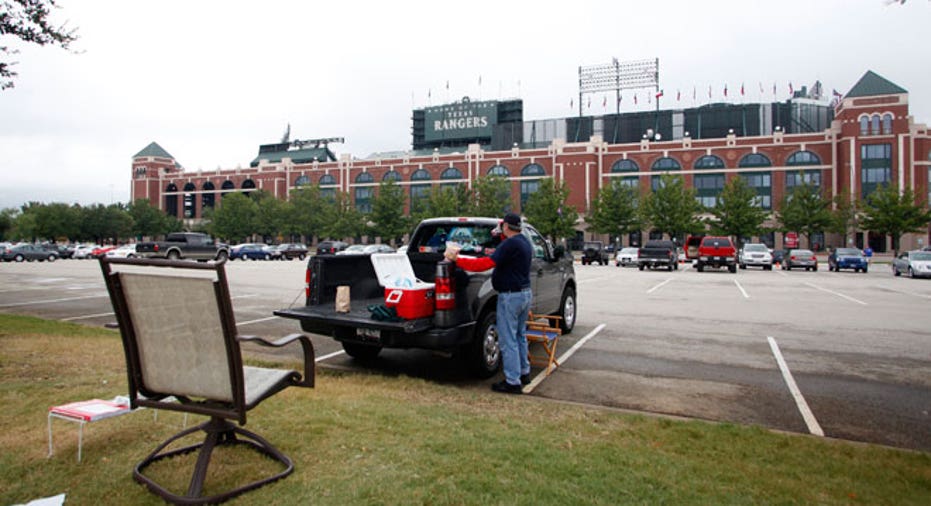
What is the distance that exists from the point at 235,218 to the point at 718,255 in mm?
68759

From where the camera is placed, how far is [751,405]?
5.88m

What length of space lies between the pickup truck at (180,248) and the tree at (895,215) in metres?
58.2

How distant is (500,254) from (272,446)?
307cm

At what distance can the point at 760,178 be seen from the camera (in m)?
69.1

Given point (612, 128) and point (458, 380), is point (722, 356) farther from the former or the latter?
point (612, 128)

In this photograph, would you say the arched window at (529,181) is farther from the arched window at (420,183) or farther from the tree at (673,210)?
the tree at (673,210)

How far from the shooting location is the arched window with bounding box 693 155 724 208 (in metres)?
70.6

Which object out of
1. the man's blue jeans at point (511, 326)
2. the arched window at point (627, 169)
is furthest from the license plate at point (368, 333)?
the arched window at point (627, 169)

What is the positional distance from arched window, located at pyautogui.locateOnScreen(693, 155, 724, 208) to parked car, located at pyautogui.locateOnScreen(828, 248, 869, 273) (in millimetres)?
34577

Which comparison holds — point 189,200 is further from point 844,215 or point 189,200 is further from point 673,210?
point 844,215

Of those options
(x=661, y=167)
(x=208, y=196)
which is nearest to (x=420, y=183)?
(x=661, y=167)

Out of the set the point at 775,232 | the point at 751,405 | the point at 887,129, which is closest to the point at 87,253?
the point at 751,405

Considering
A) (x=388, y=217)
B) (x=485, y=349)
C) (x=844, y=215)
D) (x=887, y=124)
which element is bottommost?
(x=485, y=349)

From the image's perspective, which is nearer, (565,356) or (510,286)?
(510,286)
